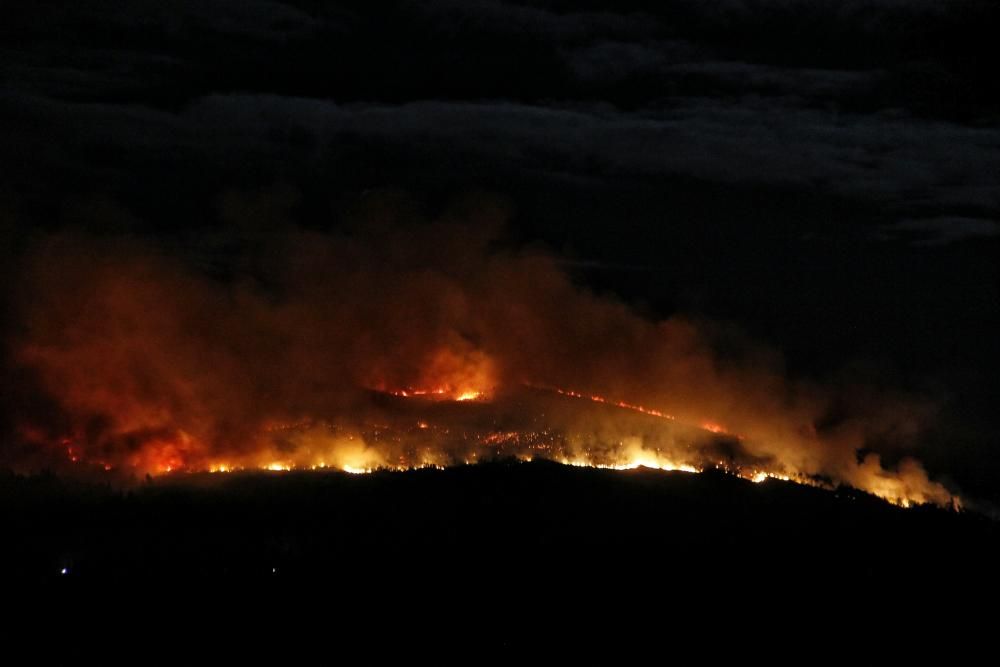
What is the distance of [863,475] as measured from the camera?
164 feet

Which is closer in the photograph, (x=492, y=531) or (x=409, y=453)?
(x=492, y=531)

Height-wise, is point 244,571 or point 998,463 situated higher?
point 244,571

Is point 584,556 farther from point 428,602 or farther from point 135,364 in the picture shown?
point 135,364

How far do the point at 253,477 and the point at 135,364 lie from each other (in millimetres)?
8183

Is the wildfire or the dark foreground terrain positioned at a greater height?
the dark foreground terrain

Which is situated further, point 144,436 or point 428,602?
point 144,436

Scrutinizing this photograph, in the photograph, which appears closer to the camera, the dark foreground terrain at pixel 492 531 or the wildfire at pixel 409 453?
the dark foreground terrain at pixel 492 531

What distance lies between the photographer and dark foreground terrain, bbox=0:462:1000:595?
33.8 meters

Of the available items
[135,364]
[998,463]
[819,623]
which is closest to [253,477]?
[135,364]

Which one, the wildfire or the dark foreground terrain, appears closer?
the dark foreground terrain

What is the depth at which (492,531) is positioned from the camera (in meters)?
37.4

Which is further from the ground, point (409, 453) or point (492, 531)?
point (492, 531)

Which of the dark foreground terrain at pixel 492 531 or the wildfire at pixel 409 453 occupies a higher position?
the dark foreground terrain at pixel 492 531

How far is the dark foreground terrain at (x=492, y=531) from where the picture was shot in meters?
33.8
